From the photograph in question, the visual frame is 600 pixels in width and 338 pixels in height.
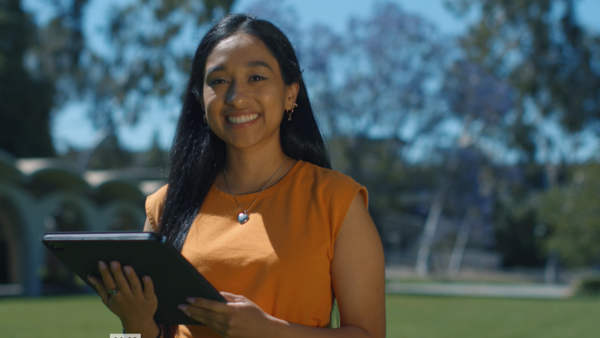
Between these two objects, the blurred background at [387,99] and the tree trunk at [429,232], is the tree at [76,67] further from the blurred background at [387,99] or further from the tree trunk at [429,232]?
the tree trunk at [429,232]

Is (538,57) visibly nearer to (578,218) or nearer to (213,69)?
(578,218)

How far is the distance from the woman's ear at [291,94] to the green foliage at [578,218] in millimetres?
26057

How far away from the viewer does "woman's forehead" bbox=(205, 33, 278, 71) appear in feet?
6.65

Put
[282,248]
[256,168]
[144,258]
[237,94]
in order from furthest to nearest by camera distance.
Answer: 1. [256,168]
2. [237,94]
3. [282,248]
4. [144,258]

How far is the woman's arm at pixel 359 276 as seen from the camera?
6.13 feet

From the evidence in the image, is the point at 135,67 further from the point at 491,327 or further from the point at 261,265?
the point at 261,265

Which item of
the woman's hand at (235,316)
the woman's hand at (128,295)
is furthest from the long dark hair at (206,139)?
the woman's hand at (235,316)

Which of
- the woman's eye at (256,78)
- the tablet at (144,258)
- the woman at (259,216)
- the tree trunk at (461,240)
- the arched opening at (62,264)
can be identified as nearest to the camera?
the tablet at (144,258)

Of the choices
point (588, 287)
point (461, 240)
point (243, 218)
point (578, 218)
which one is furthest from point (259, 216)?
point (461, 240)

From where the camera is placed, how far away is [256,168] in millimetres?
2184

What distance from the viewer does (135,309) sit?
1.84m

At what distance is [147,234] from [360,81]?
2187 centimetres

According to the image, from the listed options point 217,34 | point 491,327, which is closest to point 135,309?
point 217,34

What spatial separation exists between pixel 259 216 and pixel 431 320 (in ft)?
37.8
